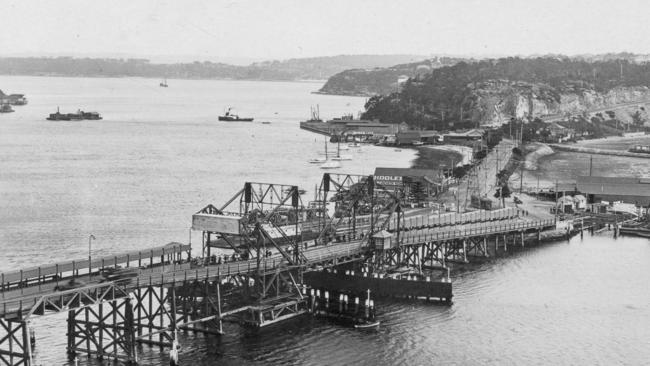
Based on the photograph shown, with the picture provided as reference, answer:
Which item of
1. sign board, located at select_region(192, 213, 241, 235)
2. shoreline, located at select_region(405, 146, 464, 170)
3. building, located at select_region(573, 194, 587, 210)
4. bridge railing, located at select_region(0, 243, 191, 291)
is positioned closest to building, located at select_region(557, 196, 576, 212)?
building, located at select_region(573, 194, 587, 210)

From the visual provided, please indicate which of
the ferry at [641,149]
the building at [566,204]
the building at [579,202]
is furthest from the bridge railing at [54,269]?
the ferry at [641,149]

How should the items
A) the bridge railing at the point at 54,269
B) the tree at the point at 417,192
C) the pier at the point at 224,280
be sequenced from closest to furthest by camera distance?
the pier at the point at 224,280 → the bridge railing at the point at 54,269 → the tree at the point at 417,192

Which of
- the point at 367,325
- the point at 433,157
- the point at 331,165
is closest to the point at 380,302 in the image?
the point at 367,325

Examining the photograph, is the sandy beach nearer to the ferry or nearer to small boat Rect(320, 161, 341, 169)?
small boat Rect(320, 161, 341, 169)

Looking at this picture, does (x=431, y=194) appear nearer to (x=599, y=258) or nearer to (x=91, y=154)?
(x=599, y=258)

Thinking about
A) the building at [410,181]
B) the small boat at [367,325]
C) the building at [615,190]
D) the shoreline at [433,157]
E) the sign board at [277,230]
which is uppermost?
the sign board at [277,230]

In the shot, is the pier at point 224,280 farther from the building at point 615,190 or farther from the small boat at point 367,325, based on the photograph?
the building at point 615,190

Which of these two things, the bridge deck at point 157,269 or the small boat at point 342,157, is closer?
the bridge deck at point 157,269
